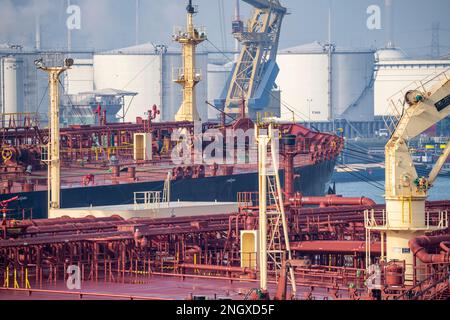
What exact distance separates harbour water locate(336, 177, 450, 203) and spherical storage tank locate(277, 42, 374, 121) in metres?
34.9

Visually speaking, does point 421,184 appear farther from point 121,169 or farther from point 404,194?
point 121,169

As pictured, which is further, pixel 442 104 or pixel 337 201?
pixel 337 201

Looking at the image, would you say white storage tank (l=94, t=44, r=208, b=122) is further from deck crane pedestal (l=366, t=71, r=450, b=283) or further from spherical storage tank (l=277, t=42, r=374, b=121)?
deck crane pedestal (l=366, t=71, r=450, b=283)

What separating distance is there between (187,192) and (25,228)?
106 ft

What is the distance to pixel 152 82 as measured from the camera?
16288 centimetres

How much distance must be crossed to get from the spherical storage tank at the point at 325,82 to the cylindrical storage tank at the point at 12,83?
4594 cm

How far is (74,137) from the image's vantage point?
84.3 metres

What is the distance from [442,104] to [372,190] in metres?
86.9

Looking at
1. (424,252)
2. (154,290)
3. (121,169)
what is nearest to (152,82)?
(121,169)

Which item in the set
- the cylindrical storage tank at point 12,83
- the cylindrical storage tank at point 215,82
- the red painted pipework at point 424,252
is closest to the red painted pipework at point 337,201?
the red painted pipework at point 424,252

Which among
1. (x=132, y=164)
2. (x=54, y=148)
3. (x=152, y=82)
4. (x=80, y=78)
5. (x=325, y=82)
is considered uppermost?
(x=80, y=78)

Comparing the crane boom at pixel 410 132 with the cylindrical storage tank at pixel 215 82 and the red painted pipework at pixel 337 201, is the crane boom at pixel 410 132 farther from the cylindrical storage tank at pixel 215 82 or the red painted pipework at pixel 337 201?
the cylindrical storage tank at pixel 215 82

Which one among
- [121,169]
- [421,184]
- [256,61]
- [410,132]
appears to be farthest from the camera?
[256,61]
